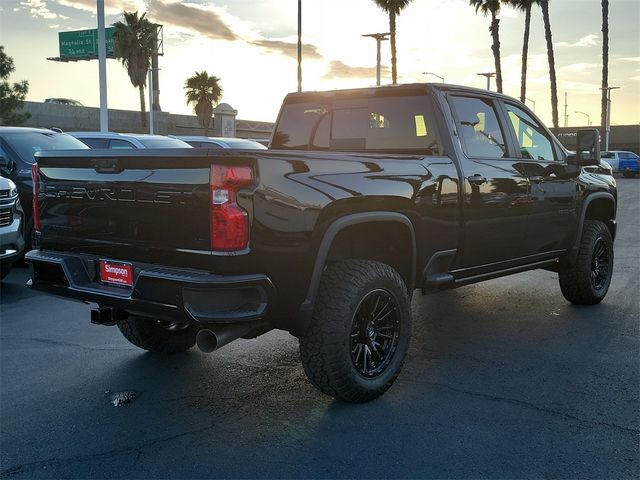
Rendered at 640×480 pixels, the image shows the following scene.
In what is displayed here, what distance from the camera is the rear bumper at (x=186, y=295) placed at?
343 cm

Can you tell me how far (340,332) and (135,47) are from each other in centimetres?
4800

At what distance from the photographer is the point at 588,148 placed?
602 cm

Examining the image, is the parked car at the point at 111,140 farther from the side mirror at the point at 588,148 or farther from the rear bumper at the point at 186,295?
the rear bumper at the point at 186,295

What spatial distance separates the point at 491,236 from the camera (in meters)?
5.23

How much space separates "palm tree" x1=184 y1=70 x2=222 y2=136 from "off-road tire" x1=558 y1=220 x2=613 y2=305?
46390mm

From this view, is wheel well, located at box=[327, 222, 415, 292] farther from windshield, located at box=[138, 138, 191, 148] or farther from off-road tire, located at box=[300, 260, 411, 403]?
windshield, located at box=[138, 138, 191, 148]

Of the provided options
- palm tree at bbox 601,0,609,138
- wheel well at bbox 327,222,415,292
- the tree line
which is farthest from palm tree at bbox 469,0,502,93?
wheel well at bbox 327,222,415,292

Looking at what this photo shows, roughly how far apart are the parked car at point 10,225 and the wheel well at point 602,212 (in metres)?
6.01

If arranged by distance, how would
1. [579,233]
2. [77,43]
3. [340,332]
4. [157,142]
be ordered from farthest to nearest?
[77,43], [157,142], [579,233], [340,332]

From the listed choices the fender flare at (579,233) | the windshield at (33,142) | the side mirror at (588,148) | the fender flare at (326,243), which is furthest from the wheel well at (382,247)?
the windshield at (33,142)

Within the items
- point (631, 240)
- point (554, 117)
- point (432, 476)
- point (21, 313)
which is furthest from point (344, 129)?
point (554, 117)

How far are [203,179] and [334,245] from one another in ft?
3.64

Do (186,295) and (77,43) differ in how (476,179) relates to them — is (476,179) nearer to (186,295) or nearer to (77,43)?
(186,295)

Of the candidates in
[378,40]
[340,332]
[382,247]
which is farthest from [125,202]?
[378,40]
